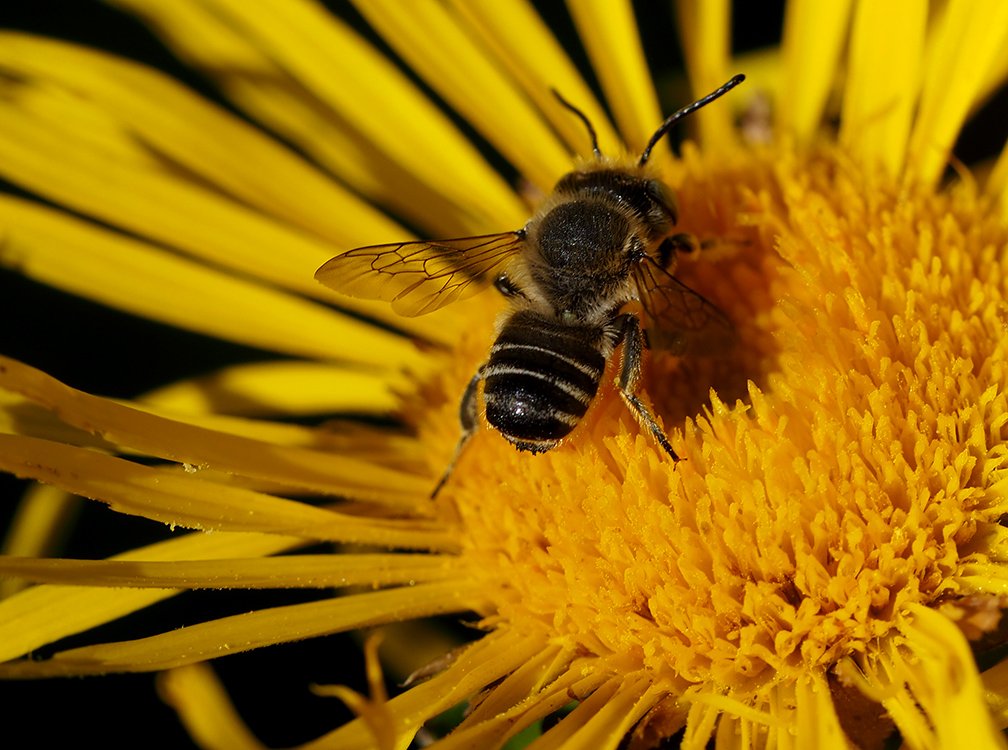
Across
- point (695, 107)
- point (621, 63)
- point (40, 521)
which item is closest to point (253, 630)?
point (40, 521)

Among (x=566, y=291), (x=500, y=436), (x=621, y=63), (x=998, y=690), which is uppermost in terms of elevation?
(x=621, y=63)

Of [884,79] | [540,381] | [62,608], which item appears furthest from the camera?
[884,79]

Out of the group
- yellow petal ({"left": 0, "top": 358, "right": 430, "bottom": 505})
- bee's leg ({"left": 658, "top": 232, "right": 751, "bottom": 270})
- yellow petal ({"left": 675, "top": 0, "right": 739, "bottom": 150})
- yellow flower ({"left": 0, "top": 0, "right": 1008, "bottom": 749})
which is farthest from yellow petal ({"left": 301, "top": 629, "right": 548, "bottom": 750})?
yellow petal ({"left": 675, "top": 0, "right": 739, "bottom": 150})

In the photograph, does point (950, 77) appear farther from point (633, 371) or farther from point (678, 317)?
point (633, 371)

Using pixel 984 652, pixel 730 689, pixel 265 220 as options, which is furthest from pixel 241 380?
pixel 984 652

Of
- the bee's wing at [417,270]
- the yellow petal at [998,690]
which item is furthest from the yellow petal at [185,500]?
the yellow petal at [998,690]

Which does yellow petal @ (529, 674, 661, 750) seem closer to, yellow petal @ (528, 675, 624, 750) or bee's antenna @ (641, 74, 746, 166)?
yellow petal @ (528, 675, 624, 750)

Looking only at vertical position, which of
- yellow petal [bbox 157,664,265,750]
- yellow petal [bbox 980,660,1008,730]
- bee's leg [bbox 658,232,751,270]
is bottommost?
yellow petal [bbox 980,660,1008,730]
